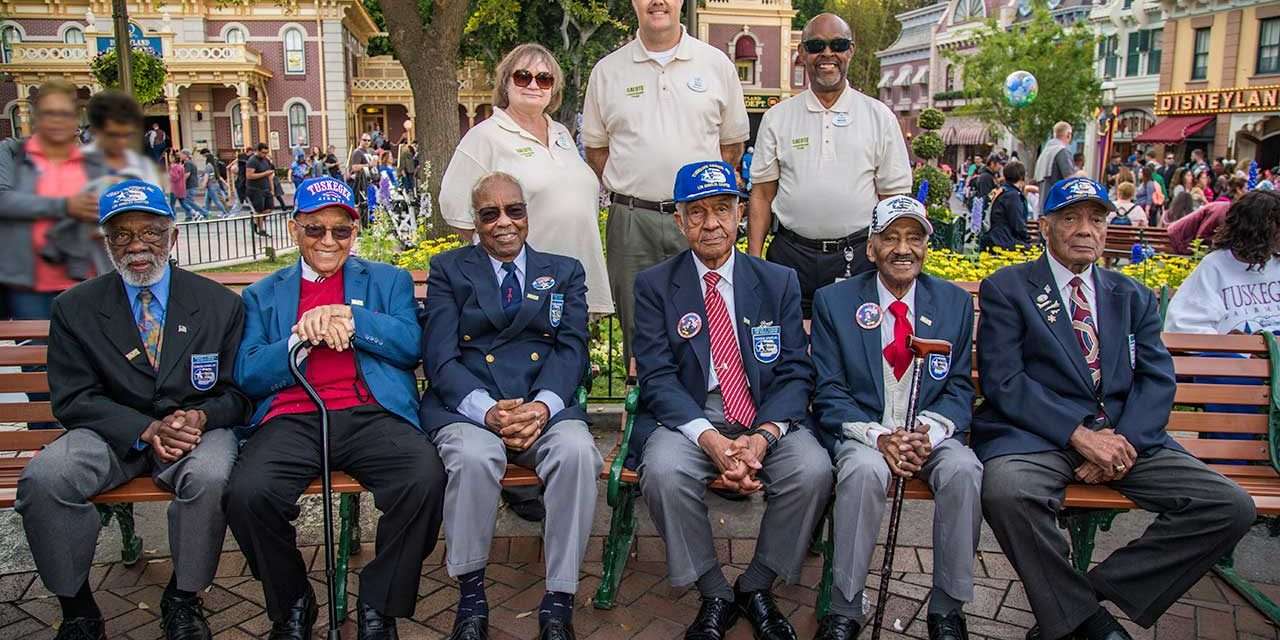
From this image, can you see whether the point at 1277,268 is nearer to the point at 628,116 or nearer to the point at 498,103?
the point at 628,116

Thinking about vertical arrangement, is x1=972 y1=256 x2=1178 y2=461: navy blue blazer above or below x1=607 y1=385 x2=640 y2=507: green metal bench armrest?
above

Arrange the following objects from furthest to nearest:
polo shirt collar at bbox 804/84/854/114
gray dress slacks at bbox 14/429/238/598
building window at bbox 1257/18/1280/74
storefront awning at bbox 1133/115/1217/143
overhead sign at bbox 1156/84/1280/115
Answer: storefront awning at bbox 1133/115/1217/143 < building window at bbox 1257/18/1280/74 < overhead sign at bbox 1156/84/1280/115 < polo shirt collar at bbox 804/84/854/114 < gray dress slacks at bbox 14/429/238/598

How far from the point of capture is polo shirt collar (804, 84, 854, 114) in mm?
4555

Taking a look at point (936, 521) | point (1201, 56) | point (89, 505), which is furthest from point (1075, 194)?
point (1201, 56)

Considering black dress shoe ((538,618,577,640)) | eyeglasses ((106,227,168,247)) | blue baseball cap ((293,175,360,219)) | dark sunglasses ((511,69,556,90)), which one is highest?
dark sunglasses ((511,69,556,90))

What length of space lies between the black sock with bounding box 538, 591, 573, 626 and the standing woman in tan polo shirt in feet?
5.06

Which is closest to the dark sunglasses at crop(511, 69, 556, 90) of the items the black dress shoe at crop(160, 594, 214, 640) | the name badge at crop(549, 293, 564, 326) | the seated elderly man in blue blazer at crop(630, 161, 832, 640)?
the seated elderly man in blue blazer at crop(630, 161, 832, 640)

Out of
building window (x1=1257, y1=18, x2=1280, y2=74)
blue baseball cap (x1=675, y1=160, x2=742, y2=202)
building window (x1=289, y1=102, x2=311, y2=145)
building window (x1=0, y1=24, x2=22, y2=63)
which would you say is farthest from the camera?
building window (x1=289, y1=102, x2=311, y2=145)

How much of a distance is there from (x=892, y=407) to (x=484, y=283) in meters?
1.82

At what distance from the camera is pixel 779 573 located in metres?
3.50

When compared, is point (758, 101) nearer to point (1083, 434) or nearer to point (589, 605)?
point (1083, 434)

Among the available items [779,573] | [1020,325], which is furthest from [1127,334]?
[779,573]

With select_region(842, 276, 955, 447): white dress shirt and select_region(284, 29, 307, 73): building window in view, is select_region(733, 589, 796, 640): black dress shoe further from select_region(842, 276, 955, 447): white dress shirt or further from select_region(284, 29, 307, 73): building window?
select_region(284, 29, 307, 73): building window

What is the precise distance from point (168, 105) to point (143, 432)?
41037 millimetres
